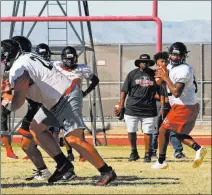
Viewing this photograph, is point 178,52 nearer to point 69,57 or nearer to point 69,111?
point 69,57

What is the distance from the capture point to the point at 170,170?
13938 mm

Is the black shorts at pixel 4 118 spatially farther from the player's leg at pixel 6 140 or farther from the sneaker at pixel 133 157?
the sneaker at pixel 133 157

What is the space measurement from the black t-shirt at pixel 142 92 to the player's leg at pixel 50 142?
4.73 metres

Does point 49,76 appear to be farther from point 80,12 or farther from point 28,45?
point 80,12

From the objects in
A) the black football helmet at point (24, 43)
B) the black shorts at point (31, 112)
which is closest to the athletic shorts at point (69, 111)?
the black football helmet at point (24, 43)

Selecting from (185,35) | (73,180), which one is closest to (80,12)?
(73,180)

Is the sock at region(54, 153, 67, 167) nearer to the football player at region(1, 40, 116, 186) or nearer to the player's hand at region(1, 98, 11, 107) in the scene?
the football player at region(1, 40, 116, 186)

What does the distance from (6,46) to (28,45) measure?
28cm

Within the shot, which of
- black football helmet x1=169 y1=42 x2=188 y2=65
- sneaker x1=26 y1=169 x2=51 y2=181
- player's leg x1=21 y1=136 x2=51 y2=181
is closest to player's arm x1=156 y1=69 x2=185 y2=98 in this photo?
black football helmet x1=169 y1=42 x2=188 y2=65

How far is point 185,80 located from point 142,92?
3071 mm

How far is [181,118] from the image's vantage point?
554 inches

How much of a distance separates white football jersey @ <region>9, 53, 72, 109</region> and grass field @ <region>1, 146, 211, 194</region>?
3.28 feet

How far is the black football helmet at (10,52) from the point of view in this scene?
37.0 feet

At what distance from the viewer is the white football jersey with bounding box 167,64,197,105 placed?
13.6m
